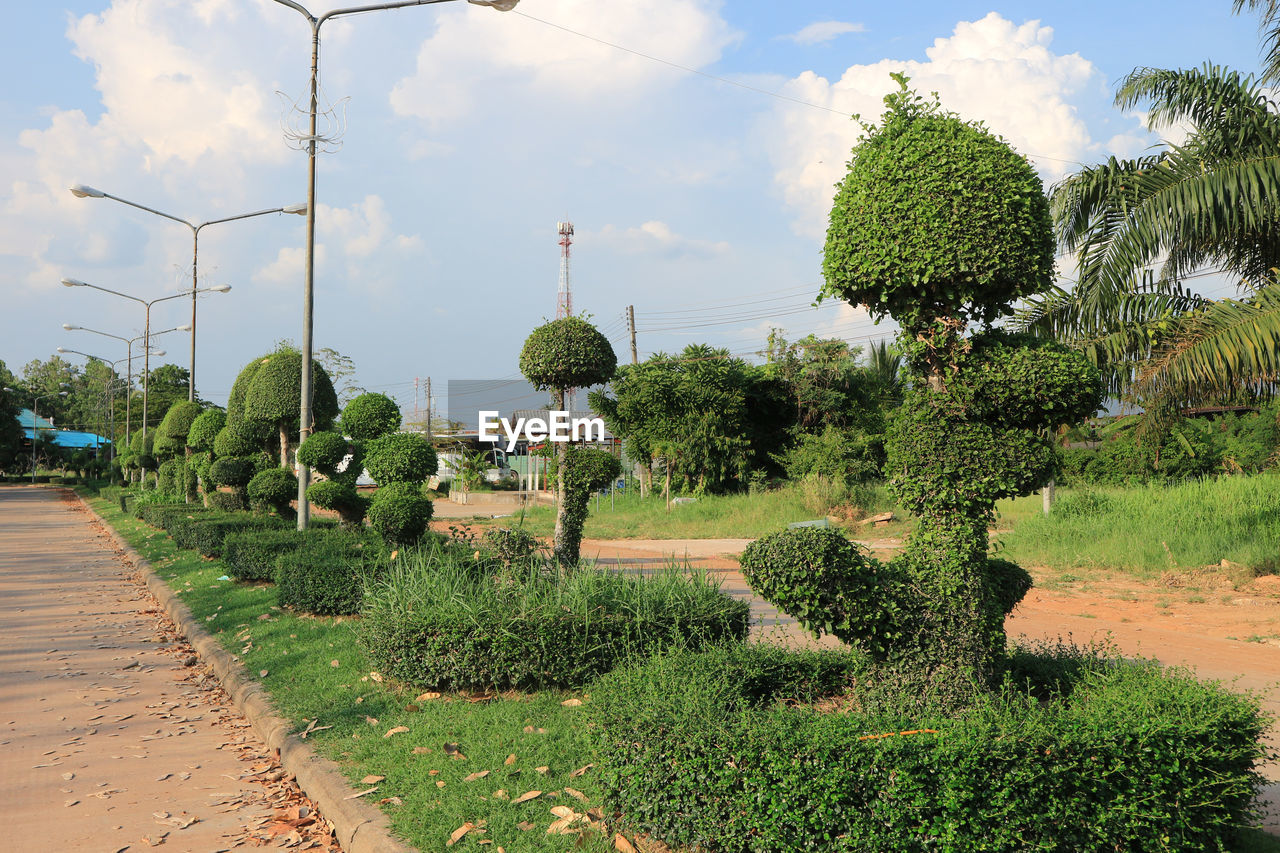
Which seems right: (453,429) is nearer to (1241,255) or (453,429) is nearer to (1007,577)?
(1241,255)

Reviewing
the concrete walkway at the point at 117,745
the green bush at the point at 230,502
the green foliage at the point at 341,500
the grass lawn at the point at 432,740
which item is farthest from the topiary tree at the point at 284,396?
the grass lawn at the point at 432,740

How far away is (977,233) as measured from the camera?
4.55 m

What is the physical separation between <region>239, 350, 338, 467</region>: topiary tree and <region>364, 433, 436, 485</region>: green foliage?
6.06m

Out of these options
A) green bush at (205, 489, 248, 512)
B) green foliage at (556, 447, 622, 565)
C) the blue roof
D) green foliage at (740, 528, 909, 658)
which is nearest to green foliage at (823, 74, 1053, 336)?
green foliage at (740, 528, 909, 658)

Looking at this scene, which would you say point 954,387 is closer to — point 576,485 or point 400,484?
point 576,485

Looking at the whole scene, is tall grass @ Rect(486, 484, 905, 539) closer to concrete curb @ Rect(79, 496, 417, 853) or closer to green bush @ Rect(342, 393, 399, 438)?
green bush @ Rect(342, 393, 399, 438)

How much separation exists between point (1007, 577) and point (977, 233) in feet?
6.25

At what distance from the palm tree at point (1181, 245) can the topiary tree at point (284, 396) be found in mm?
11211

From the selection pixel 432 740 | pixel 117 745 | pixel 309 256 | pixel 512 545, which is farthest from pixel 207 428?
pixel 432 740

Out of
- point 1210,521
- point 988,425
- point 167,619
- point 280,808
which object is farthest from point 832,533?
point 1210,521

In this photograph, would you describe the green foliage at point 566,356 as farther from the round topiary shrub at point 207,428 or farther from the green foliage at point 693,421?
the green foliage at point 693,421

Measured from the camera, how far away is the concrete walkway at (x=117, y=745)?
14.6 ft

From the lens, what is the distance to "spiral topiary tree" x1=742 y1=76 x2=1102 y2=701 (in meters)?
4.51

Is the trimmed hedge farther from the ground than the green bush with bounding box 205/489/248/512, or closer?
closer
